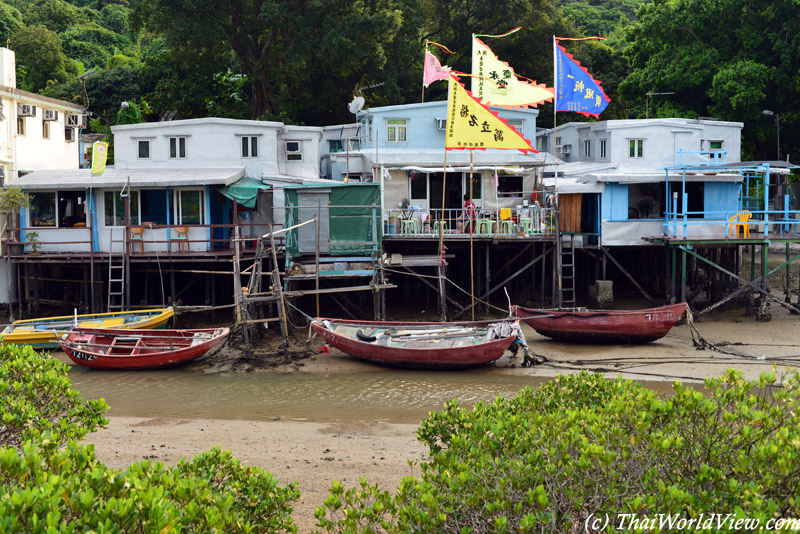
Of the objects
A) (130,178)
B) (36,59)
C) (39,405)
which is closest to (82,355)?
(130,178)

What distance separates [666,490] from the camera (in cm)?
698

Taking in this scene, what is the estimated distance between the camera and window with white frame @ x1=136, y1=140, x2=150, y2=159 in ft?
105

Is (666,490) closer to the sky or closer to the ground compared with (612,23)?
closer to the ground

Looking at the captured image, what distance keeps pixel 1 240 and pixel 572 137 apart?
2549 centimetres

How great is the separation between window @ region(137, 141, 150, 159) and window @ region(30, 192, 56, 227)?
4.00 meters

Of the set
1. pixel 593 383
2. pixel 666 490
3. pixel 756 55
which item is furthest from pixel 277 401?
pixel 756 55

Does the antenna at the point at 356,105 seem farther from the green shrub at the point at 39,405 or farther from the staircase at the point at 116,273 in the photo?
the green shrub at the point at 39,405

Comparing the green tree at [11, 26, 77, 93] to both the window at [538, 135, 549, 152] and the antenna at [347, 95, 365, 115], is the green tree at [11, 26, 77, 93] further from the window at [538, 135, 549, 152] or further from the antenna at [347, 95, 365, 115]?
the window at [538, 135, 549, 152]

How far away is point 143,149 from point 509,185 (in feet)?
46.9

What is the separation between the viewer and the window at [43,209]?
29188 mm

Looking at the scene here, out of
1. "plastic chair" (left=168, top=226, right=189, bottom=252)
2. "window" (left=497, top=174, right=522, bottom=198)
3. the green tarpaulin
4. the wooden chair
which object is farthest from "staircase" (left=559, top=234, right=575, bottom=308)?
"plastic chair" (left=168, top=226, right=189, bottom=252)

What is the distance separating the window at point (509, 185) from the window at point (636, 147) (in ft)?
22.8

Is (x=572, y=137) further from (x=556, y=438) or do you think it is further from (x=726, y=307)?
(x=556, y=438)

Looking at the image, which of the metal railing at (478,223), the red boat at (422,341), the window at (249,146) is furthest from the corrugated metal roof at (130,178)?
the red boat at (422,341)
